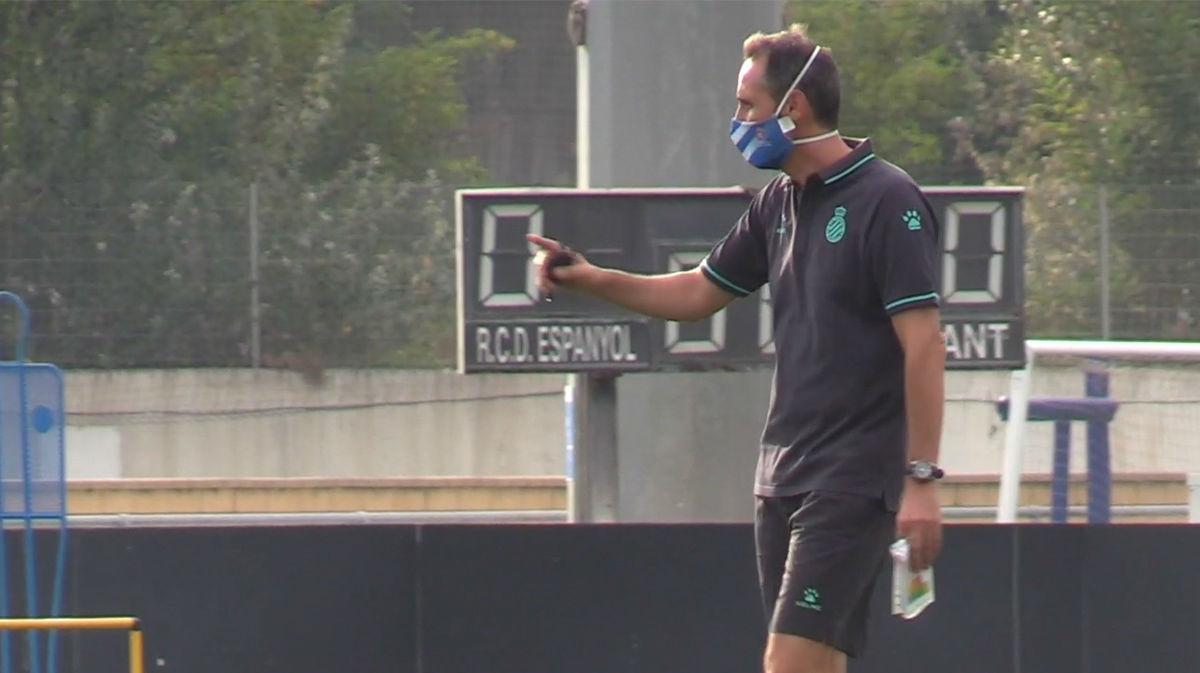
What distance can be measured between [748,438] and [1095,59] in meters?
10.4

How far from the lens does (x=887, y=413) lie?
4.74m

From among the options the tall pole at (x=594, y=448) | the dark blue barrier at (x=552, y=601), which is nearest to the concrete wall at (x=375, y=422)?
the tall pole at (x=594, y=448)

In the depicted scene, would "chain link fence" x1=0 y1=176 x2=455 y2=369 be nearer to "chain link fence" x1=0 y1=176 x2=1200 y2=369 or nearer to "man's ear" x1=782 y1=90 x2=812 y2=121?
"chain link fence" x1=0 y1=176 x2=1200 y2=369

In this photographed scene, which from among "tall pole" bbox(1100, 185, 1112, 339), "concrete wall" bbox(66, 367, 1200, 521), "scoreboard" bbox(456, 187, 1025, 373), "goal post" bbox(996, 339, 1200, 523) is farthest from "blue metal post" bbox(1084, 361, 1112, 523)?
"tall pole" bbox(1100, 185, 1112, 339)

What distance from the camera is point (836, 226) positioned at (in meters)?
4.70

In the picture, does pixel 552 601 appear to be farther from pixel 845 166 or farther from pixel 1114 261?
pixel 1114 261

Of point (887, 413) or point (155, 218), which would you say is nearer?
point (887, 413)

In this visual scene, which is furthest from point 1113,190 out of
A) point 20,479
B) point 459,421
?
point 20,479

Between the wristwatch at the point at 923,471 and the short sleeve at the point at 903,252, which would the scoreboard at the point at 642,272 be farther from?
the wristwatch at the point at 923,471

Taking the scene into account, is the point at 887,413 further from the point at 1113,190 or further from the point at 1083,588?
the point at 1113,190

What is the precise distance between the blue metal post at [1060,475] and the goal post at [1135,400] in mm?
181

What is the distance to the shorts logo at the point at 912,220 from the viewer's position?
462cm

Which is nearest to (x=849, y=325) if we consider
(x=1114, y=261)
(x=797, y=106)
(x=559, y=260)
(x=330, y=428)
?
(x=797, y=106)

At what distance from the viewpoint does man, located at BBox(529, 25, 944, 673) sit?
4582 millimetres
